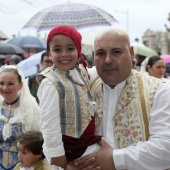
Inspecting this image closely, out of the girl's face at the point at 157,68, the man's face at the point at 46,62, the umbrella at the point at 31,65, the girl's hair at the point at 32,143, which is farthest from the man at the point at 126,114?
the umbrella at the point at 31,65

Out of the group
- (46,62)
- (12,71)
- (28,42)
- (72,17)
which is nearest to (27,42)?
(28,42)

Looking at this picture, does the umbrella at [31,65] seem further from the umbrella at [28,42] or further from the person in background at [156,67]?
the umbrella at [28,42]

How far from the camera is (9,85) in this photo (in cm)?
451

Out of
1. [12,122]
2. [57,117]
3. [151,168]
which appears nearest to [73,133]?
[57,117]

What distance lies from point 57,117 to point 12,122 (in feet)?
5.98

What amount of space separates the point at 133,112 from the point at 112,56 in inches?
15.3

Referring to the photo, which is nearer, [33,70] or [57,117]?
[57,117]

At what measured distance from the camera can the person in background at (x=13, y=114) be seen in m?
4.36

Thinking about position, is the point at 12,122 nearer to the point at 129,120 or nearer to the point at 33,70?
the point at 129,120

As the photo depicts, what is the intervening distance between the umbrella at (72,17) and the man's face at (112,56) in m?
4.11

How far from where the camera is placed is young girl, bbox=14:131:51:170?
4059 mm

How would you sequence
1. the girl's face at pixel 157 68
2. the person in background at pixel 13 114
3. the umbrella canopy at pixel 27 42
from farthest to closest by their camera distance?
the umbrella canopy at pixel 27 42
the girl's face at pixel 157 68
the person in background at pixel 13 114

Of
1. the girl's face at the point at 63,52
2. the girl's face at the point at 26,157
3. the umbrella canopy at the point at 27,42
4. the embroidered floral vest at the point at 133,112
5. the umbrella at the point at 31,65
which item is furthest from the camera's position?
the umbrella canopy at the point at 27,42

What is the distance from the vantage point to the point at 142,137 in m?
2.65
